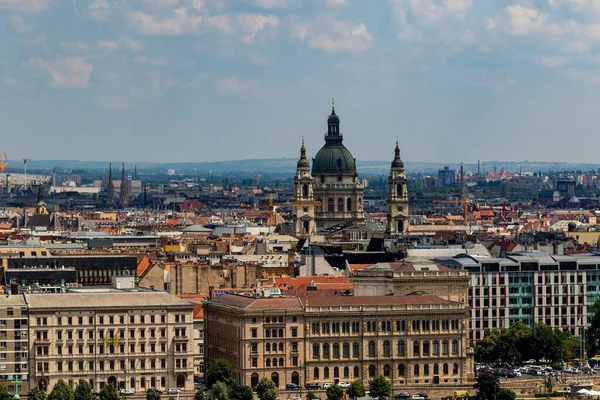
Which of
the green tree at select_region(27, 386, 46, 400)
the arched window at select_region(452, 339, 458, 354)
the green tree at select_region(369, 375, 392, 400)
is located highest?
the arched window at select_region(452, 339, 458, 354)

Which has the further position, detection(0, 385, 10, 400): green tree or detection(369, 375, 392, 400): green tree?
detection(369, 375, 392, 400): green tree

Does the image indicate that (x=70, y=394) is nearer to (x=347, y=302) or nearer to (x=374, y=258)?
(x=347, y=302)

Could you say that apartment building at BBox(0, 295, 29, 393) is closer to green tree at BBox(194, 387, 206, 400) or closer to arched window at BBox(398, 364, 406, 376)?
green tree at BBox(194, 387, 206, 400)

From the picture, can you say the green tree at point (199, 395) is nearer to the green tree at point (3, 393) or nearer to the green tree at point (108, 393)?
the green tree at point (108, 393)

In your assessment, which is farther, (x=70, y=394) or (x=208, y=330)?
(x=208, y=330)

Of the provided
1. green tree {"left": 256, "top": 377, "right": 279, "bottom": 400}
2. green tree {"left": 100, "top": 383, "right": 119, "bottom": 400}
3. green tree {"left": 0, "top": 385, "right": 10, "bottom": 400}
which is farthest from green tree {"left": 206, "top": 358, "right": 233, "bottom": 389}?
green tree {"left": 0, "top": 385, "right": 10, "bottom": 400}

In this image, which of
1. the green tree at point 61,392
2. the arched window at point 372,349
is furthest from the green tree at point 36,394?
the arched window at point 372,349

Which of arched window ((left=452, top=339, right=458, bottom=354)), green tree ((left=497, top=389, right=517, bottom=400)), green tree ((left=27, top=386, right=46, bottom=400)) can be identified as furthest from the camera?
arched window ((left=452, top=339, right=458, bottom=354))

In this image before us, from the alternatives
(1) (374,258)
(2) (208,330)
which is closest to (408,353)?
(2) (208,330)

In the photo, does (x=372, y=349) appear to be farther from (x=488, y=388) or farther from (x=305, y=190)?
(x=305, y=190)
